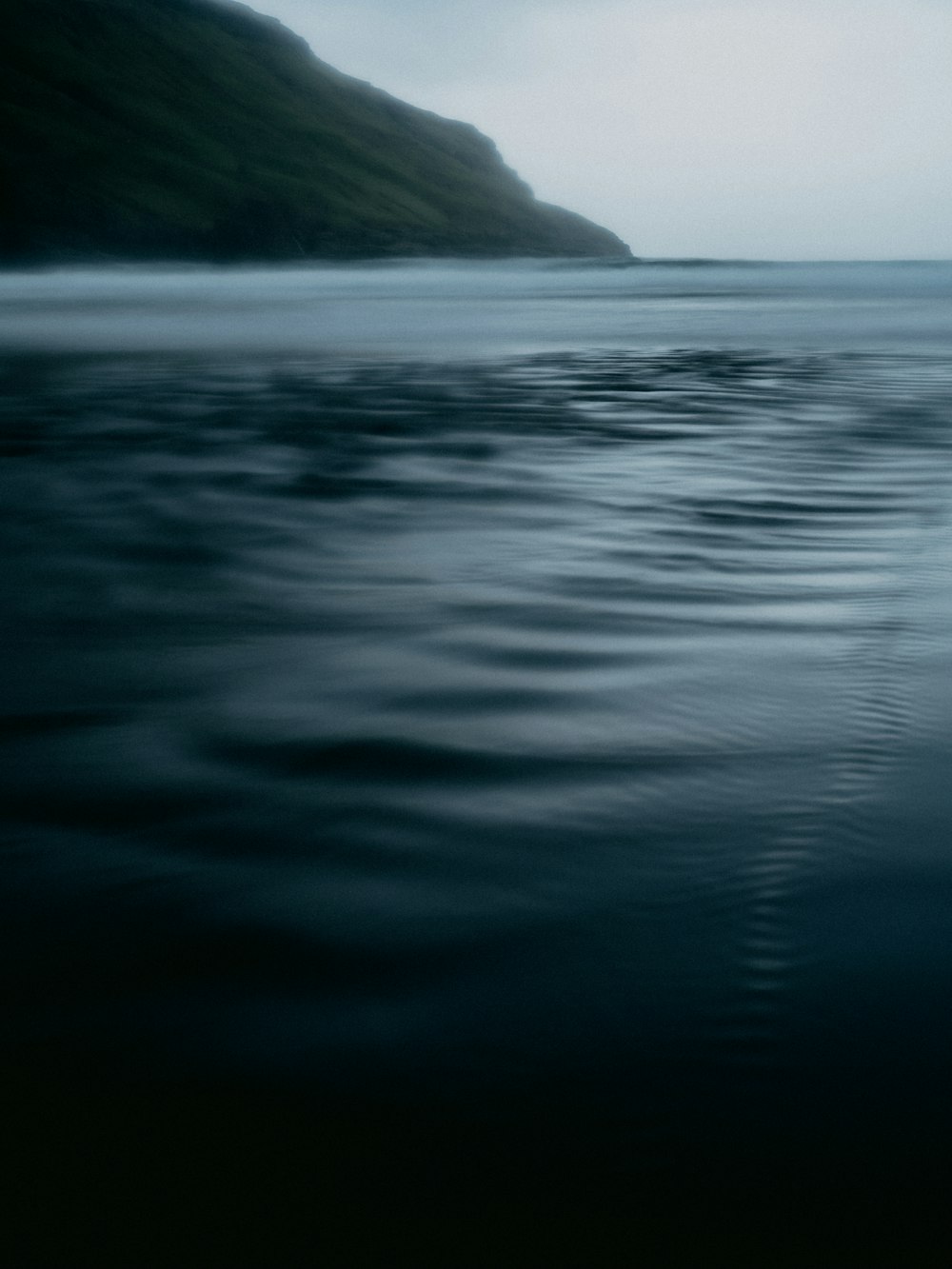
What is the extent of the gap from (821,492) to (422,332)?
69.6 ft

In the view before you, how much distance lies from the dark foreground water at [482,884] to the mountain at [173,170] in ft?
393

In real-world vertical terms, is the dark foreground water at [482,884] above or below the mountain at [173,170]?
below

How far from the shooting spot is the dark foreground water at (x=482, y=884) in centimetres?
193

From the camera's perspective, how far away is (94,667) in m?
4.83

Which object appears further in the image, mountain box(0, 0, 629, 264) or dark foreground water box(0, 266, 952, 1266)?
mountain box(0, 0, 629, 264)

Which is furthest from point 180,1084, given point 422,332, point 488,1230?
point 422,332

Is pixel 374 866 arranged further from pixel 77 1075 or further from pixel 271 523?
pixel 271 523

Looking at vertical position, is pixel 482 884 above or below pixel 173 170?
below

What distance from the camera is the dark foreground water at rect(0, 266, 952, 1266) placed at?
1.93 meters

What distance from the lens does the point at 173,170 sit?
15175 cm

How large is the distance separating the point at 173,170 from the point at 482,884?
163 metres

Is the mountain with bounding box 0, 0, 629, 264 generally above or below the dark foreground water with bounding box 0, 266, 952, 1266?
above

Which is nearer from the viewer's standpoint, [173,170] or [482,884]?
[482,884]

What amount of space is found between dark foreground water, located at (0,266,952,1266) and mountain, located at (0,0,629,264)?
119861 millimetres
